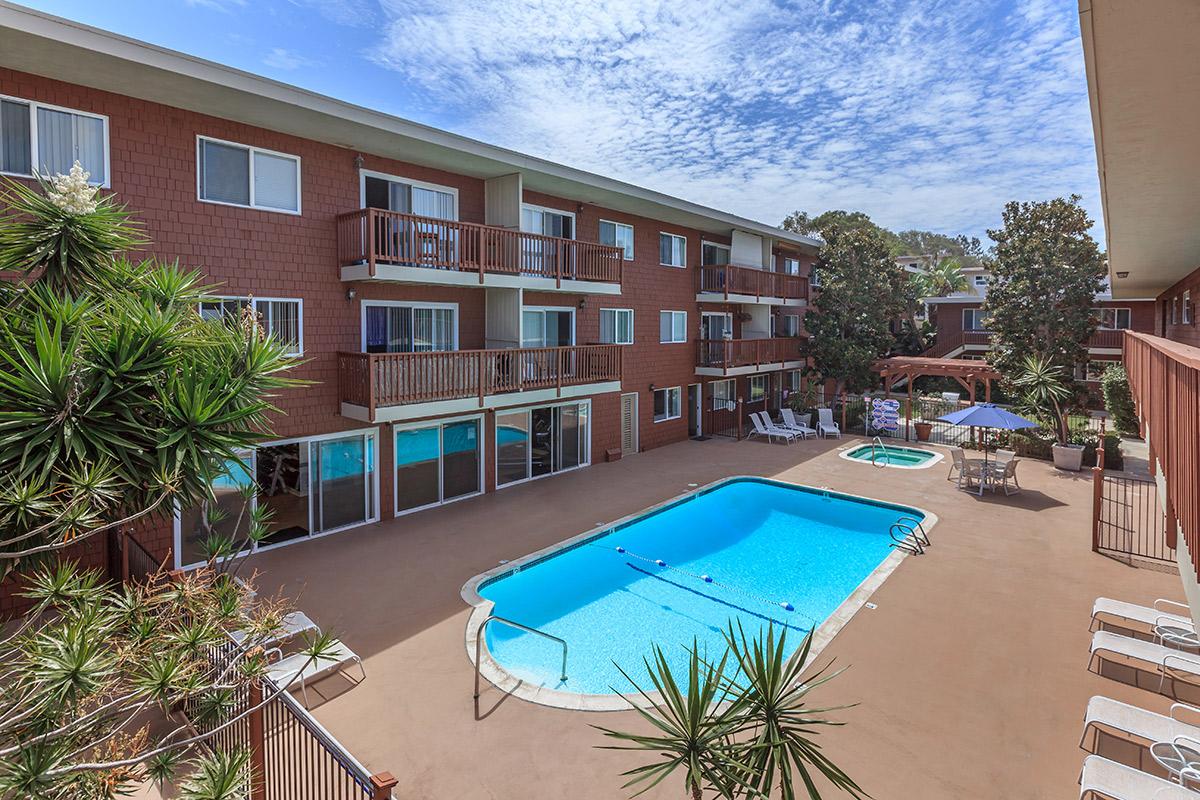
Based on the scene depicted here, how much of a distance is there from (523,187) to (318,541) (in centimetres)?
989

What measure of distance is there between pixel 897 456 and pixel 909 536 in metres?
8.80

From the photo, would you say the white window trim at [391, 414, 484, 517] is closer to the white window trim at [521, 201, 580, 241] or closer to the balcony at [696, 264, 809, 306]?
the white window trim at [521, 201, 580, 241]

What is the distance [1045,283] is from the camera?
19422 mm

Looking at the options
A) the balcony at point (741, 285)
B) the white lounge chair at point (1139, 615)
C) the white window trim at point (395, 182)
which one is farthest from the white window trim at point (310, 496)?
the balcony at point (741, 285)

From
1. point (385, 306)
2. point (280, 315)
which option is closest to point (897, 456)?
point (385, 306)

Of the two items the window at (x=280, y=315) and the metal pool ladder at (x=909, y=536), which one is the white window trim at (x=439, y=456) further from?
the metal pool ladder at (x=909, y=536)

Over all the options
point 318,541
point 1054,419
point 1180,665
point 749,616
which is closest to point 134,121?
point 318,541

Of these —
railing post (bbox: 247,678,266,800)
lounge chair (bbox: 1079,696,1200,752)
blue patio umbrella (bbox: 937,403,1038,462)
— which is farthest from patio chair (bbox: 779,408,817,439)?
railing post (bbox: 247,678,266,800)

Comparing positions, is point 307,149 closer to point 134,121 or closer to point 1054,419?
point 134,121

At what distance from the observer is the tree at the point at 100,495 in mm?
3859

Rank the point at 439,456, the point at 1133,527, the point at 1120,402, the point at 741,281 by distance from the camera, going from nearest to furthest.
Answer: the point at 1133,527 → the point at 439,456 → the point at 1120,402 → the point at 741,281

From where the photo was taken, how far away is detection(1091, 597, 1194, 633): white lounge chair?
800 cm

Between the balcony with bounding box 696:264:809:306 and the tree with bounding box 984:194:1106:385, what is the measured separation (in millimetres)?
7442

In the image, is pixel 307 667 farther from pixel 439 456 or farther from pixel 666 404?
pixel 666 404
